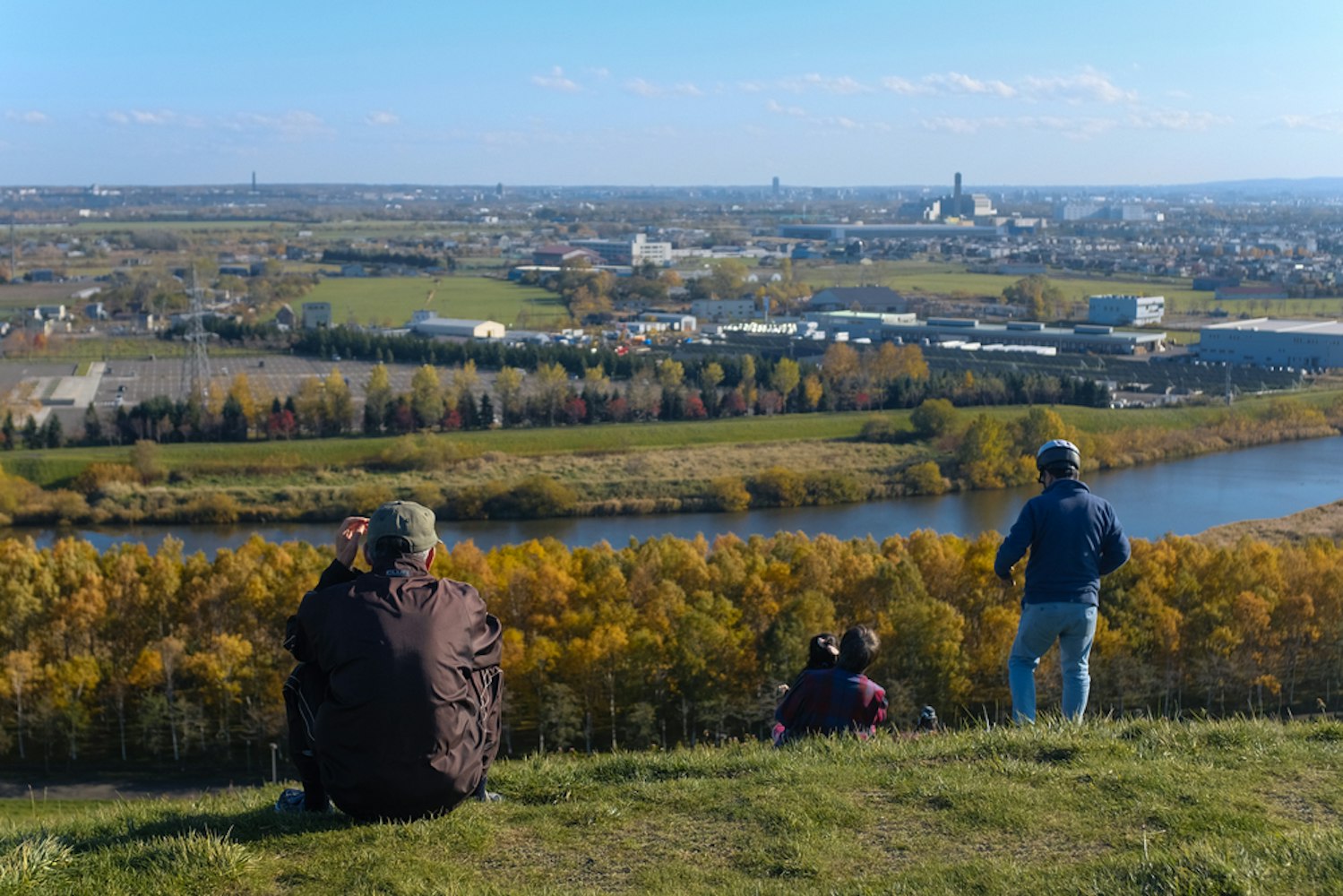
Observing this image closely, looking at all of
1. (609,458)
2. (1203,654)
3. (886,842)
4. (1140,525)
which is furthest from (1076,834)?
(609,458)

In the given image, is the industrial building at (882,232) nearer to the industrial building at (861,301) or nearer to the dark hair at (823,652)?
the industrial building at (861,301)

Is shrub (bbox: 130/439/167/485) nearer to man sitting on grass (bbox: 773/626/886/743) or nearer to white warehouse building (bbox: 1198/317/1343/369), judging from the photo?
man sitting on grass (bbox: 773/626/886/743)

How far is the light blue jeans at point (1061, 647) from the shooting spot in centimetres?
216

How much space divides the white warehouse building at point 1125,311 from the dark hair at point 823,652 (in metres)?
23.4

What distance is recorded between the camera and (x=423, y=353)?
65.3 ft

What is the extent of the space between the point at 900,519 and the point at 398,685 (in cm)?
1016

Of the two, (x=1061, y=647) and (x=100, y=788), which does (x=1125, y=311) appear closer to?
(x=100, y=788)

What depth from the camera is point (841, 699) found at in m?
2.09

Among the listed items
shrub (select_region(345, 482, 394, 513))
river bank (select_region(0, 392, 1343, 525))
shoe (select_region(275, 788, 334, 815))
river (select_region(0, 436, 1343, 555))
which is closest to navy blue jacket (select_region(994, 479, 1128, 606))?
shoe (select_region(275, 788, 334, 815))

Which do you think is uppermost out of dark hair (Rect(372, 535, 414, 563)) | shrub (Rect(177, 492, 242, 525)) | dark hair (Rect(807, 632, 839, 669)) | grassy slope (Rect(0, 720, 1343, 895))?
dark hair (Rect(372, 535, 414, 563))

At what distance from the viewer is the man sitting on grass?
2084mm

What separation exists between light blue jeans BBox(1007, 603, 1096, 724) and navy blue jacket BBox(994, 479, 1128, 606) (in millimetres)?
20

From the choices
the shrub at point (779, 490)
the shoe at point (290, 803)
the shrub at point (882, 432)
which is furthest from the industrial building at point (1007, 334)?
the shoe at point (290, 803)

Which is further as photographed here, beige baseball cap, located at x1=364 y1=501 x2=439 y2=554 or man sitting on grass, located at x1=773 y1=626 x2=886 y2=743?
man sitting on grass, located at x1=773 y1=626 x2=886 y2=743
